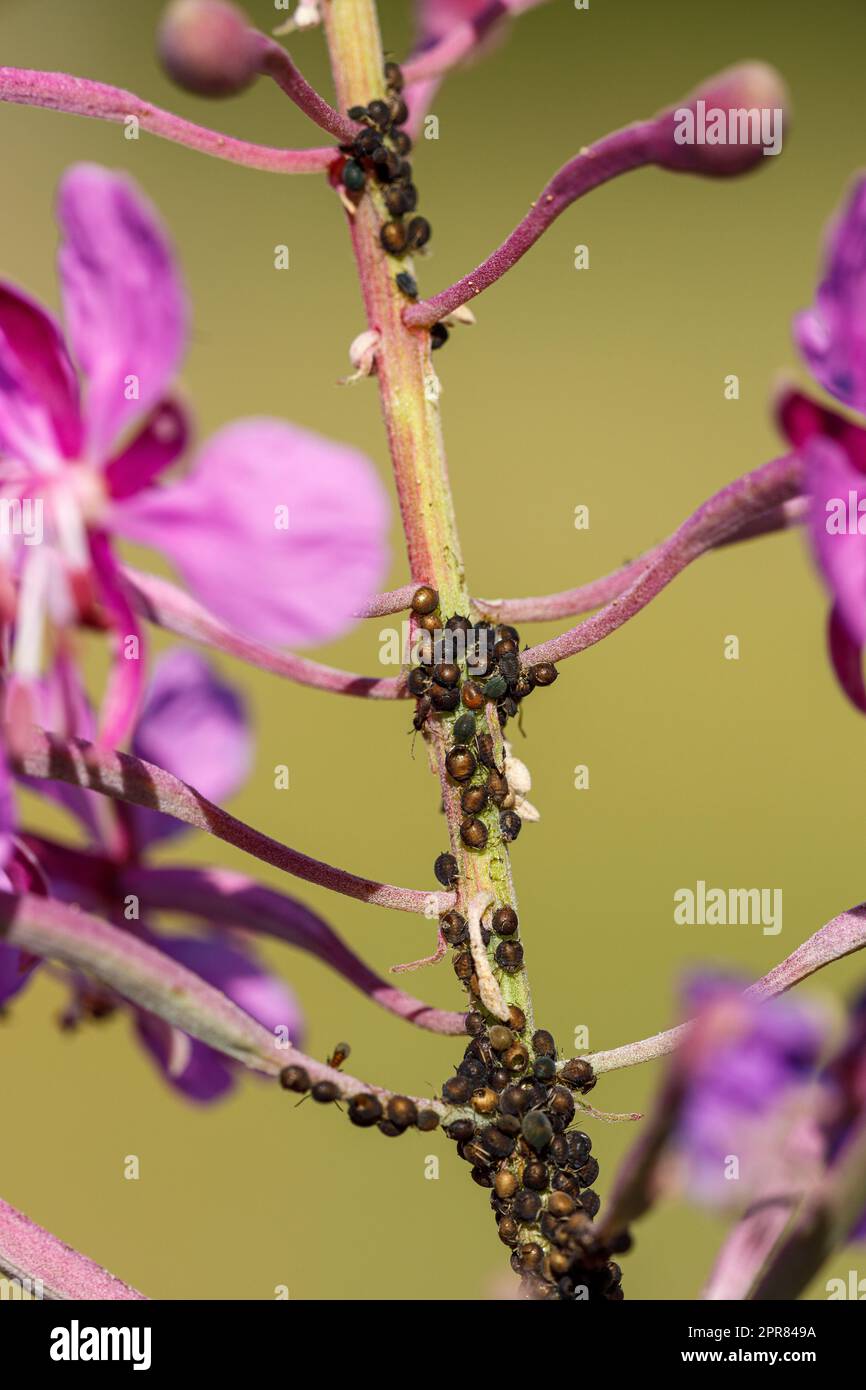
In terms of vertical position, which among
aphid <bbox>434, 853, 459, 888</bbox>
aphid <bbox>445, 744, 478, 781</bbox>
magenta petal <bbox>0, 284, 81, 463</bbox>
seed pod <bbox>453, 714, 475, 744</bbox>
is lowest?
aphid <bbox>434, 853, 459, 888</bbox>

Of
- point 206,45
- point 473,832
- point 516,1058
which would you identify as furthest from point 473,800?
point 206,45

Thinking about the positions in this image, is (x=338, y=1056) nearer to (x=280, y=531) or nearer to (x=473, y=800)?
(x=473, y=800)

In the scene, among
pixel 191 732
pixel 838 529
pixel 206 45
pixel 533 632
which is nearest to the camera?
pixel 838 529

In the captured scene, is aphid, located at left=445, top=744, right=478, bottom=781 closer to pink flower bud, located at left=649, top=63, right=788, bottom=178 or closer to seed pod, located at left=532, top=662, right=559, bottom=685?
seed pod, located at left=532, top=662, right=559, bottom=685

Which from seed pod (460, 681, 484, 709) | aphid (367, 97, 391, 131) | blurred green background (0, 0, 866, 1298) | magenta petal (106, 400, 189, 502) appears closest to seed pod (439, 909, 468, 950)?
seed pod (460, 681, 484, 709)

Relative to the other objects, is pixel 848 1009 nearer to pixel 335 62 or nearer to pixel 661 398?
pixel 335 62

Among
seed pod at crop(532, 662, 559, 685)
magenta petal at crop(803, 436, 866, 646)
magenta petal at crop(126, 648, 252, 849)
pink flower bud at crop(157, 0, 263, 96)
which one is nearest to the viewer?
magenta petal at crop(803, 436, 866, 646)

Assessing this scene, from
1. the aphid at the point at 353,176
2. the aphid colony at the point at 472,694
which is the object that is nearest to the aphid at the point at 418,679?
the aphid colony at the point at 472,694
